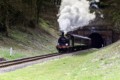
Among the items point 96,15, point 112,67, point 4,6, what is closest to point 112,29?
point 96,15

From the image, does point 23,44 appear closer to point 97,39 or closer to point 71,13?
point 71,13

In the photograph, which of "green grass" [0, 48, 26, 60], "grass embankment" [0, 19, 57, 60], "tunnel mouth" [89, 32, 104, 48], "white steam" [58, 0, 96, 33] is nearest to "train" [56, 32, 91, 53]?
"white steam" [58, 0, 96, 33]

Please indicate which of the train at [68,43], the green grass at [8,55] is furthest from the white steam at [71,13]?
the green grass at [8,55]

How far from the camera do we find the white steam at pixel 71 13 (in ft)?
129

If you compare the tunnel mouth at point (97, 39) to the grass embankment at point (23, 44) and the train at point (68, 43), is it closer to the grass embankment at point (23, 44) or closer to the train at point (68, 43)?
the grass embankment at point (23, 44)

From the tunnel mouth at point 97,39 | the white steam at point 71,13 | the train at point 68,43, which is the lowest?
the tunnel mouth at point 97,39

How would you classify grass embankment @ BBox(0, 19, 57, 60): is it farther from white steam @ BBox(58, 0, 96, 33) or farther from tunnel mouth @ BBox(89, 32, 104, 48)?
tunnel mouth @ BBox(89, 32, 104, 48)

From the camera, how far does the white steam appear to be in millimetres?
39219

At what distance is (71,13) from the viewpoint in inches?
1553

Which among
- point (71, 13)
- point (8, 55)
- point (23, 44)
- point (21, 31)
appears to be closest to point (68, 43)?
point (71, 13)

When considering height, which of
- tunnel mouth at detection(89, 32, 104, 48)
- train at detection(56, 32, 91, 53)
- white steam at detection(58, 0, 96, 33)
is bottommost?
tunnel mouth at detection(89, 32, 104, 48)

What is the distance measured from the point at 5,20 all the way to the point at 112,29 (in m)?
23.4

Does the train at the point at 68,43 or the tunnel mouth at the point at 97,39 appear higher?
the train at the point at 68,43

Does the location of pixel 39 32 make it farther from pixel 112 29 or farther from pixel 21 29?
pixel 112 29
